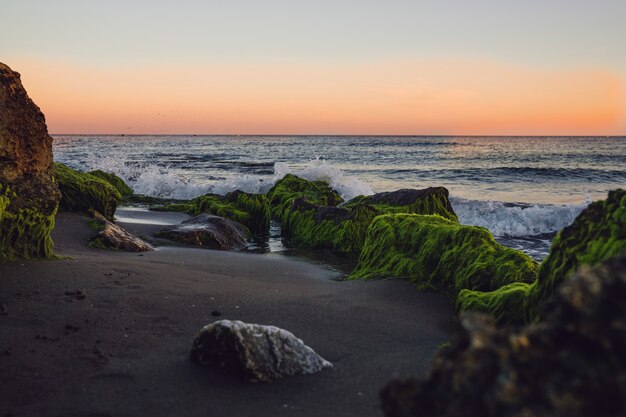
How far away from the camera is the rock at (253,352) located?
3.16m

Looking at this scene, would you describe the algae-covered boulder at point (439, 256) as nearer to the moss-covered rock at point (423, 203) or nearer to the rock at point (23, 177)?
the moss-covered rock at point (423, 203)

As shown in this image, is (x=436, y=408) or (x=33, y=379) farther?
(x=33, y=379)

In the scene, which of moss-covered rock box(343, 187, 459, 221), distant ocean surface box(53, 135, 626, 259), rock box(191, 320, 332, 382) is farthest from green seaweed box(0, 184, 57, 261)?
distant ocean surface box(53, 135, 626, 259)

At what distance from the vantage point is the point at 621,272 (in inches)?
47.2

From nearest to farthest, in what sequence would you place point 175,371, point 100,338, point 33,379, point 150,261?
1. point 33,379
2. point 175,371
3. point 100,338
4. point 150,261

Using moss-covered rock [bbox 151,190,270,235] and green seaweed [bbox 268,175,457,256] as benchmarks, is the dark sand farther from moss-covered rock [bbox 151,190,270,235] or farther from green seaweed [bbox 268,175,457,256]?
moss-covered rock [bbox 151,190,270,235]

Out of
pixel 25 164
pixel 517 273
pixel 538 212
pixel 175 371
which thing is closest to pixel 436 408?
pixel 175 371

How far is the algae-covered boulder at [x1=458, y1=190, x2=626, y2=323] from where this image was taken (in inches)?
117

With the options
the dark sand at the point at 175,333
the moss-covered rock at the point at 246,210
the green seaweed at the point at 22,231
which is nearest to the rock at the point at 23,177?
the green seaweed at the point at 22,231

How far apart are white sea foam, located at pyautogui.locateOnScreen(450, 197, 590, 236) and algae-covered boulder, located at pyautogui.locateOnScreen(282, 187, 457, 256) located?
4604 millimetres

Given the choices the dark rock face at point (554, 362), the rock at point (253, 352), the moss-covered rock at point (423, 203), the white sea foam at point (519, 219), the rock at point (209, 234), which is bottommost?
the white sea foam at point (519, 219)

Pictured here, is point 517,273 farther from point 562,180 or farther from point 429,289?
point 562,180

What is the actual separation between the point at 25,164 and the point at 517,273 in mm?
4987

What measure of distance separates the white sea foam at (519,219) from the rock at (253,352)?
37.1 ft
